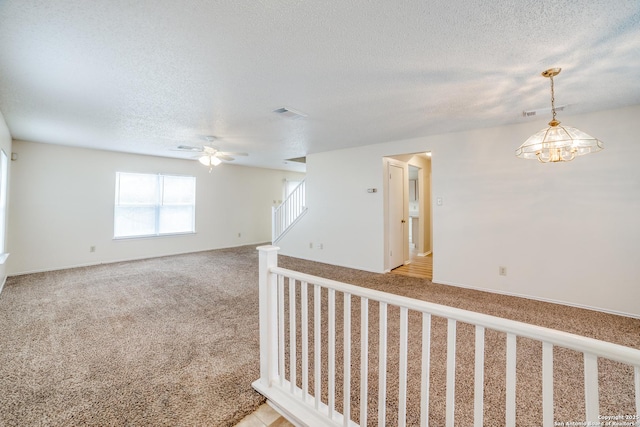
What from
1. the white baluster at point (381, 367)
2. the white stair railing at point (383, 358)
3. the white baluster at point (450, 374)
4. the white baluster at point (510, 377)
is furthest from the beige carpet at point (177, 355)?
the white baluster at point (510, 377)

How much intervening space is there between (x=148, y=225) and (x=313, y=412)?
6.10 metres

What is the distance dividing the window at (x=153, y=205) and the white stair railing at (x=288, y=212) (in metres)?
2.11

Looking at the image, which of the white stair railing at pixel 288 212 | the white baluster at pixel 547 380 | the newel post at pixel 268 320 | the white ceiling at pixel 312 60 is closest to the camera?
the white baluster at pixel 547 380

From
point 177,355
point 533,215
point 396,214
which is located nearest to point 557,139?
point 533,215

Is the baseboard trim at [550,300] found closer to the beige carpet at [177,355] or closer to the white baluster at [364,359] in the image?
the beige carpet at [177,355]

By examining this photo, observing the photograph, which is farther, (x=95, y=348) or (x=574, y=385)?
(x=95, y=348)

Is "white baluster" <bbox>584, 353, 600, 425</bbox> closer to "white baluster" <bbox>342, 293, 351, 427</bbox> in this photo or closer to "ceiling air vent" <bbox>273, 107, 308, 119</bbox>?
"white baluster" <bbox>342, 293, 351, 427</bbox>

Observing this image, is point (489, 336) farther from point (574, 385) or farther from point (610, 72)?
point (610, 72)

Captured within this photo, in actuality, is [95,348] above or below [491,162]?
below

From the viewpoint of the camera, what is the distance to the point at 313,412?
154cm

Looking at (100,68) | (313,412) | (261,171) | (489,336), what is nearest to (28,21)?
(100,68)

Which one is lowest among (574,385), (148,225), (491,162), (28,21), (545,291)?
(574,385)

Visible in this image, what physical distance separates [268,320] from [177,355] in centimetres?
105

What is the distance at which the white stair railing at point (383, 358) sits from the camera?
83 cm
